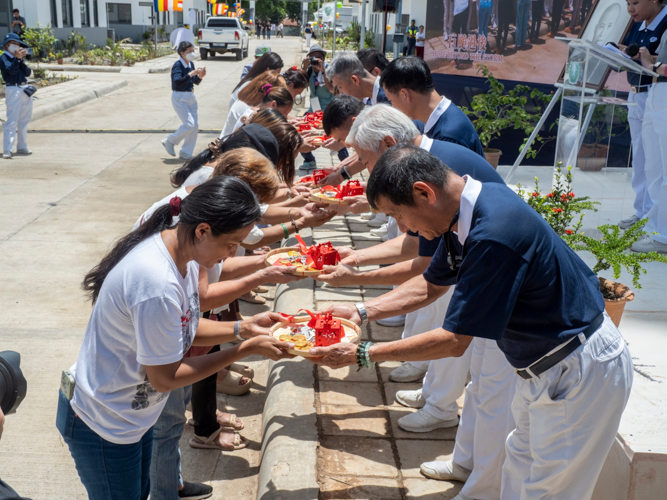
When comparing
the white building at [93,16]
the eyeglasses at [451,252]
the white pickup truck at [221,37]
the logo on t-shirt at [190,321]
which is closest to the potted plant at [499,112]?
the eyeglasses at [451,252]

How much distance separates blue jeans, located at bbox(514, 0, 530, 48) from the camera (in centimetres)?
1005

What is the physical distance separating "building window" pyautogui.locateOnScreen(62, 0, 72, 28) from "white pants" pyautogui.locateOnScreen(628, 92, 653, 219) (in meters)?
34.1

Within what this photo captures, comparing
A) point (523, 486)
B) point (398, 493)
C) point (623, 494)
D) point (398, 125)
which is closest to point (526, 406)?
point (523, 486)

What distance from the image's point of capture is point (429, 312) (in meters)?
4.19

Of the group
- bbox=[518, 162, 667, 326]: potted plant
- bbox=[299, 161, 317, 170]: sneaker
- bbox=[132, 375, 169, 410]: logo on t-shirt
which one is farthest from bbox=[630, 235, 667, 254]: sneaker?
bbox=[299, 161, 317, 170]: sneaker

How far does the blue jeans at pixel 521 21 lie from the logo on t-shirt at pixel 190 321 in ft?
30.1

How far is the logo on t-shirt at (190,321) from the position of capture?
246 cm

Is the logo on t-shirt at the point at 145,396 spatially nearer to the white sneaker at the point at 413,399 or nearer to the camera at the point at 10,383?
the camera at the point at 10,383

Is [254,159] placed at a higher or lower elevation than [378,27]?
lower

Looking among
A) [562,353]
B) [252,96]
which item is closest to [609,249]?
[562,353]

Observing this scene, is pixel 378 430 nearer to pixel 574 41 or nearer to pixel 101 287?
pixel 101 287

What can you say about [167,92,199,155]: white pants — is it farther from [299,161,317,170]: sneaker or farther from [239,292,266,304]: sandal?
[239,292,266,304]: sandal

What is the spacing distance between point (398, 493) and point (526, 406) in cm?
110

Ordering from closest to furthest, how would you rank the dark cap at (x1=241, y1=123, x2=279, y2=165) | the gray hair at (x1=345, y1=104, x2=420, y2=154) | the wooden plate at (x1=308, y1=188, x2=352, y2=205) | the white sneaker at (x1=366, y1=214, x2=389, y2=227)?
the gray hair at (x1=345, y1=104, x2=420, y2=154)
the dark cap at (x1=241, y1=123, x2=279, y2=165)
the wooden plate at (x1=308, y1=188, x2=352, y2=205)
the white sneaker at (x1=366, y1=214, x2=389, y2=227)
